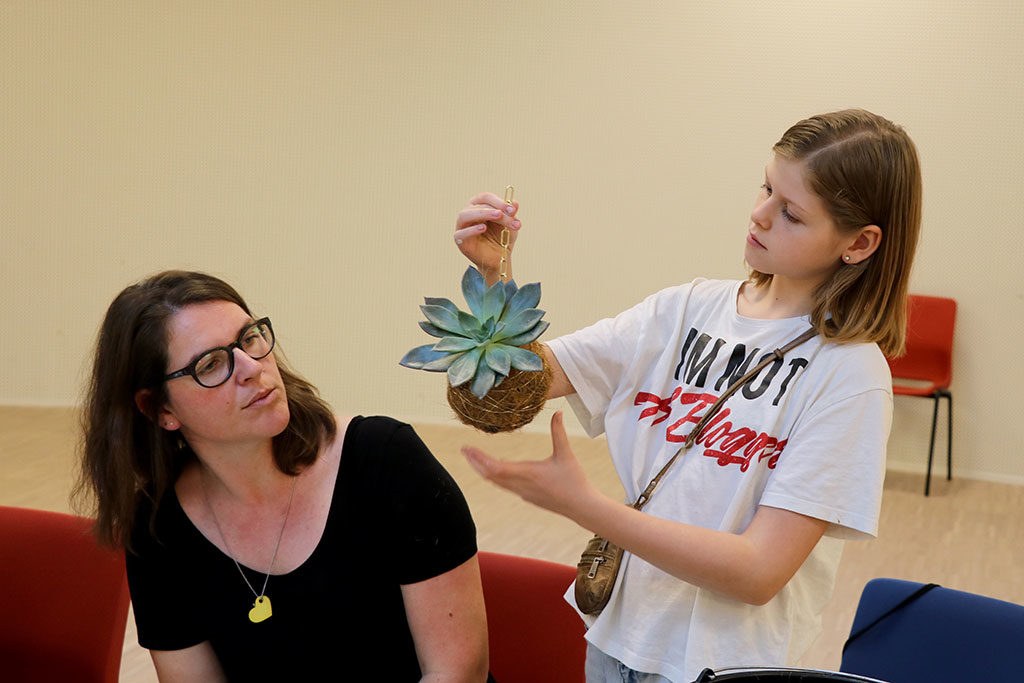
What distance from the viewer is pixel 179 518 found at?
1.79 m

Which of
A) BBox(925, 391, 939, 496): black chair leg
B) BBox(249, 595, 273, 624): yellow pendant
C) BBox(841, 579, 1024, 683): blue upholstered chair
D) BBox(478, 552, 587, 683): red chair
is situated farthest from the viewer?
BBox(925, 391, 939, 496): black chair leg

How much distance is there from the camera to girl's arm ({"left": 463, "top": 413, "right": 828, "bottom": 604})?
129 cm

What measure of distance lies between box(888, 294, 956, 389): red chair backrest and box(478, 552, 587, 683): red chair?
414cm

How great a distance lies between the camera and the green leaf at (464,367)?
1286 millimetres

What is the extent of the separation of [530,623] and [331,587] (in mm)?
383

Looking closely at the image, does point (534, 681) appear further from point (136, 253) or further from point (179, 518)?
point (136, 253)

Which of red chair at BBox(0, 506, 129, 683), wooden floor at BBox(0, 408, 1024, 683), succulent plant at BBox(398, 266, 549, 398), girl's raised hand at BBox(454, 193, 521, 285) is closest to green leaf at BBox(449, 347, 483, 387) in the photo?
succulent plant at BBox(398, 266, 549, 398)

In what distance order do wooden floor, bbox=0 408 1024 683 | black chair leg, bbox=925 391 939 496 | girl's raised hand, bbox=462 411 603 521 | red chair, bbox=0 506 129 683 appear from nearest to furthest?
1. girl's raised hand, bbox=462 411 603 521
2. red chair, bbox=0 506 129 683
3. wooden floor, bbox=0 408 1024 683
4. black chair leg, bbox=925 391 939 496

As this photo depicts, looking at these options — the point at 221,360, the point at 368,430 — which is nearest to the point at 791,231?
the point at 368,430

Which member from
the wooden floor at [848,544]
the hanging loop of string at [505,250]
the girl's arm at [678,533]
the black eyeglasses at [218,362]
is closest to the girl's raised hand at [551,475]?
the girl's arm at [678,533]

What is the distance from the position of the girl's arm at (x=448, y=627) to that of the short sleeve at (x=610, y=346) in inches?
14.9

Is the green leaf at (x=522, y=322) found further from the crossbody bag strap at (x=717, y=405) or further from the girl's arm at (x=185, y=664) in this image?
the girl's arm at (x=185, y=664)

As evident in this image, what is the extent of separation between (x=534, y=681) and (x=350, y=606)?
0.39 meters

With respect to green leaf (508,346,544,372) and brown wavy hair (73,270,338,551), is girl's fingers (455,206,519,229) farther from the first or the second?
brown wavy hair (73,270,338,551)
